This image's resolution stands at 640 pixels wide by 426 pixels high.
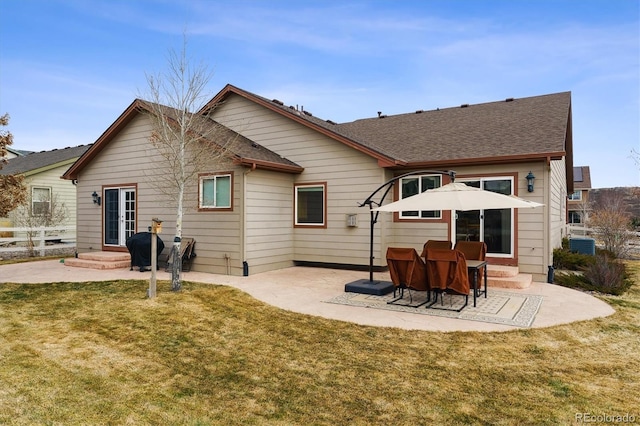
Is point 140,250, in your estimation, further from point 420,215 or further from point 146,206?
point 420,215

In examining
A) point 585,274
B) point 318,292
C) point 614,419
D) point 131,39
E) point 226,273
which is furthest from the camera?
point 131,39

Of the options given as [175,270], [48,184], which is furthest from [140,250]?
[48,184]

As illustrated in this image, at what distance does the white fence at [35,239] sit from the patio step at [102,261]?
4276 mm

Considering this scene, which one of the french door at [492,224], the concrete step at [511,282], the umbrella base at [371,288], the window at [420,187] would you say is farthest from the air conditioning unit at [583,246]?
the umbrella base at [371,288]

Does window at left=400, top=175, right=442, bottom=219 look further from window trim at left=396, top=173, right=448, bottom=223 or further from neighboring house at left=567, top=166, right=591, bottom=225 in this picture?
neighboring house at left=567, top=166, right=591, bottom=225

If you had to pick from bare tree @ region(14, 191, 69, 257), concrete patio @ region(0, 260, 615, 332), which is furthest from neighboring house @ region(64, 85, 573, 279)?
bare tree @ region(14, 191, 69, 257)

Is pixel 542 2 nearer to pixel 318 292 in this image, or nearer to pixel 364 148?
pixel 364 148

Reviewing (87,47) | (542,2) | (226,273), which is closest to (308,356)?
(226,273)

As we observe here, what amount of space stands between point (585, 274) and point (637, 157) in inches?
320

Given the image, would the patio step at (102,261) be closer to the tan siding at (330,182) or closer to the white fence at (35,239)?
the tan siding at (330,182)

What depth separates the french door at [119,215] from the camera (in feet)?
38.4

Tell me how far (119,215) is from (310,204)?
5683 millimetres

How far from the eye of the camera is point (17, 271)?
10141 mm

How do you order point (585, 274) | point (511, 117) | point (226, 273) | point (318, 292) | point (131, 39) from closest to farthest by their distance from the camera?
point (318, 292) < point (585, 274) < point (226, 273) < point (511, 117) < point (131, 39)
